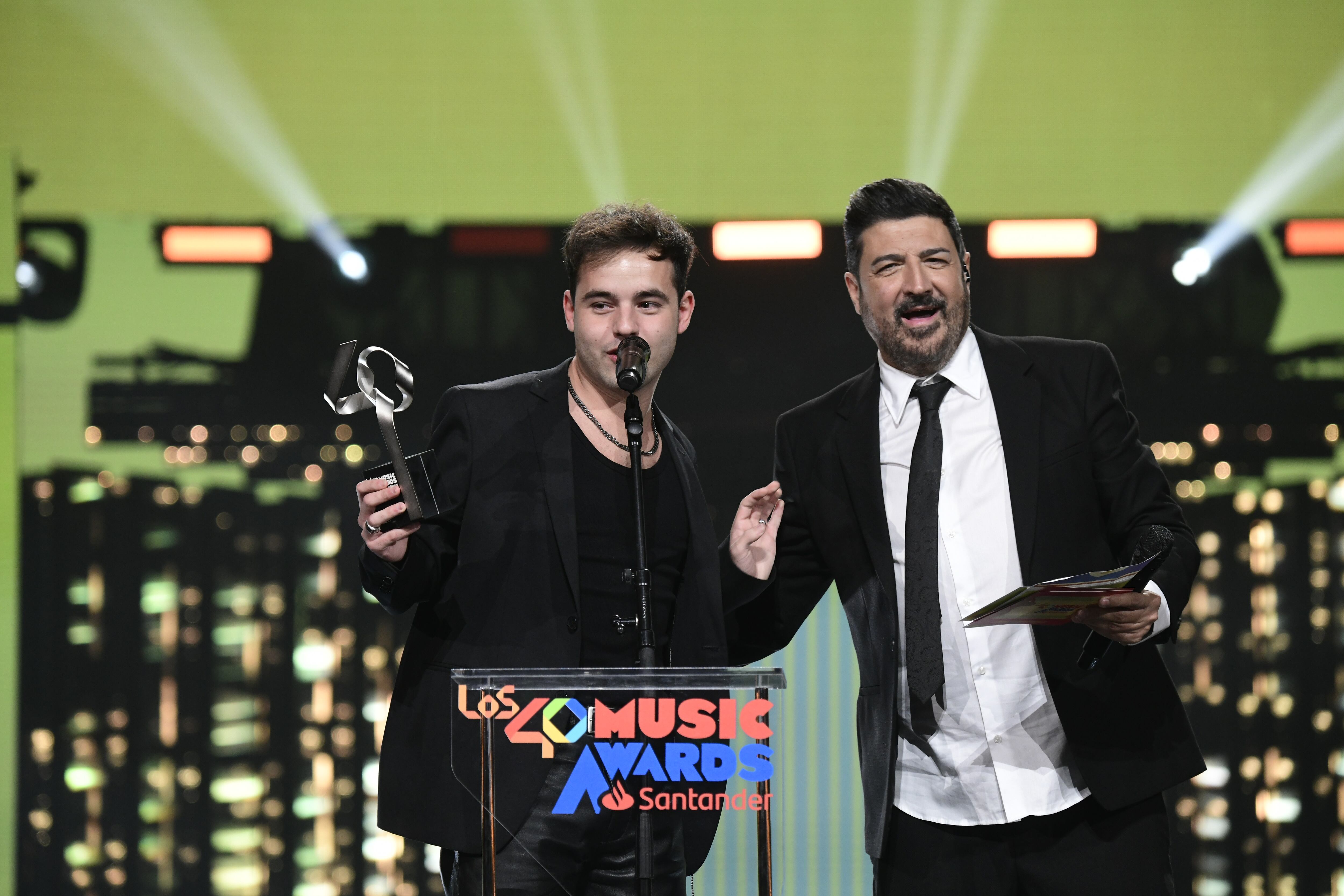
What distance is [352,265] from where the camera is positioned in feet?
11.4

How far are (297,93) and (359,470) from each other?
1.12 metres

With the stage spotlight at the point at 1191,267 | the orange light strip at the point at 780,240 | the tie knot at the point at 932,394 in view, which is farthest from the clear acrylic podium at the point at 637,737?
the stage spotlight at the point at 1191,267

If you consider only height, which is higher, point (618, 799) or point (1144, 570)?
point (1144, 570)

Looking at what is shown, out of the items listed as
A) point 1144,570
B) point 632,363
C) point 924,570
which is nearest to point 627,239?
point 632,363

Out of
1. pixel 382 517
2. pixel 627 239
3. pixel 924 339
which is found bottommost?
pixel 382 517

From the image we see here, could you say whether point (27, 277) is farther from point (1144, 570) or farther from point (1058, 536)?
point (1144, 570)

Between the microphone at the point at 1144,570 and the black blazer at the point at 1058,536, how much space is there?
0.18 ft

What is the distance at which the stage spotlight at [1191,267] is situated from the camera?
11.2 feet

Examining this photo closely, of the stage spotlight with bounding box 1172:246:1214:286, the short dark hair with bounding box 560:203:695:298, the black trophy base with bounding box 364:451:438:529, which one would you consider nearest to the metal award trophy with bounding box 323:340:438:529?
the black trophy base with bounding box 364:451:438:529

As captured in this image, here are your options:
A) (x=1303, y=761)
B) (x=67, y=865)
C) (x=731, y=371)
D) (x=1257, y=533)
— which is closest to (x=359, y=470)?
(x=731, y=371)

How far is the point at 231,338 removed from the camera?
3.46m

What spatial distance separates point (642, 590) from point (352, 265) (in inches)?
84.3

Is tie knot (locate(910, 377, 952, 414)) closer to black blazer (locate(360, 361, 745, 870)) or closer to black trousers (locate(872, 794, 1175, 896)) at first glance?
black blazer (locate(360, 361, 745, 870))

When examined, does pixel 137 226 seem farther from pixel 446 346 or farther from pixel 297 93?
pixel 446 346
